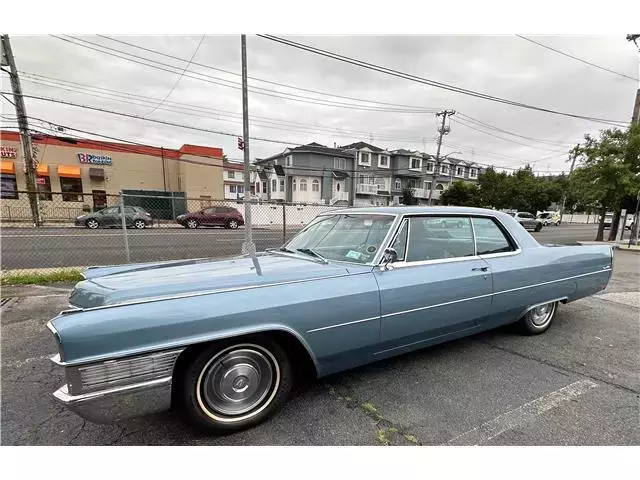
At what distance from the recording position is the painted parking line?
207cm

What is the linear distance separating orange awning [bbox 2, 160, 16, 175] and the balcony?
110 ft

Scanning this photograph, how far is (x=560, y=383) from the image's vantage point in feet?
9.02

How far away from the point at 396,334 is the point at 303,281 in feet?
2.95

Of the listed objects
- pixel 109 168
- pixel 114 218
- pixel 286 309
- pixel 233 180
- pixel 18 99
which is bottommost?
pixel 114 218

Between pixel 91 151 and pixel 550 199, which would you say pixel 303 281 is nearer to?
pixel 91 151

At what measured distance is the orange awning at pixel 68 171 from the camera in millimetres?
25406

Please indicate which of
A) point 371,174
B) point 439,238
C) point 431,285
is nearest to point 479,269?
point 439,238

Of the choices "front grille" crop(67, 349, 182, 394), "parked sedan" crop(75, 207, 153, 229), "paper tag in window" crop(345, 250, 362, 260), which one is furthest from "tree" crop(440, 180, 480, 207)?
"front grille" crop(67, 349, 182, 394)

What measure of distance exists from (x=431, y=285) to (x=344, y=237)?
2.94 feet

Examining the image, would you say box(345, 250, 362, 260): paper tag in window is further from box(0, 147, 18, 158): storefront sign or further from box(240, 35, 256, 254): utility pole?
box(0, 147, 18, 158): storefront sign

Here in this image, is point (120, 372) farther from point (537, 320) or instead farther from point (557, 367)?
point (537, 320)

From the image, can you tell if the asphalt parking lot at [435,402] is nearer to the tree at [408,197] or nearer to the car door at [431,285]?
the car door at [431,285]

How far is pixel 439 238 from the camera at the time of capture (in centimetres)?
308

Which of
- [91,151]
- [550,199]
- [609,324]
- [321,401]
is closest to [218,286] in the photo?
[321,401]
